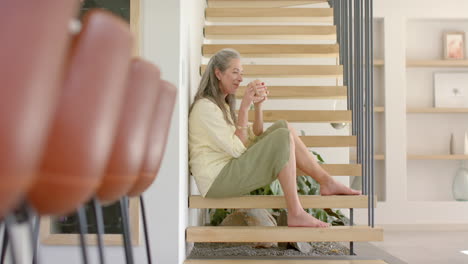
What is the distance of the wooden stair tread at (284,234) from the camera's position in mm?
3355

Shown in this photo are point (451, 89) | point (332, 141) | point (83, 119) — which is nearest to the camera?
point (83, 119)

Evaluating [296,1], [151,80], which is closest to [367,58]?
[296,1]

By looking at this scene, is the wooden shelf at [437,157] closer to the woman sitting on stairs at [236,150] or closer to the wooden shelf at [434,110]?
the wooden shelf at [434,110]

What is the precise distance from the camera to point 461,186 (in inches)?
252

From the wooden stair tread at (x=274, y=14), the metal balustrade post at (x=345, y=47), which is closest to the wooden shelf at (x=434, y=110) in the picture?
the wooden stair tread at (x=274, y=14)

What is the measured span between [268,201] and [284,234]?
23 centimetres

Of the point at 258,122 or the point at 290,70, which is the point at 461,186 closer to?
the point at 290,70

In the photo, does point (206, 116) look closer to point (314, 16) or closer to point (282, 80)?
point (314, 16)

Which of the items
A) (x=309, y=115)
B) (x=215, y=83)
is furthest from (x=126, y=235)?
(x=309, y=115)

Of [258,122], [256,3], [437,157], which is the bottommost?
[437,157]

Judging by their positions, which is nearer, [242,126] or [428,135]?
[242,126]

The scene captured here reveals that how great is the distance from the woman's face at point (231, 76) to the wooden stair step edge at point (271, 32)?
57.4 inches

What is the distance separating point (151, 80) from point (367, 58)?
2.39 m

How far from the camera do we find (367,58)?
380cm
